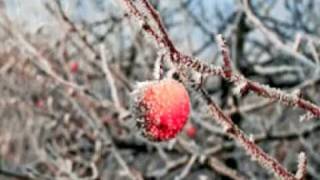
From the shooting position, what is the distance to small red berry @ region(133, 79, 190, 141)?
91 cm

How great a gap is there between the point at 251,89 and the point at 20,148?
22.8 ft

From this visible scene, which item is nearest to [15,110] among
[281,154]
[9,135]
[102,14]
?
[9,135]

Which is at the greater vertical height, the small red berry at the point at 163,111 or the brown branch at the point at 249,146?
the small red berry at the point at 163,111

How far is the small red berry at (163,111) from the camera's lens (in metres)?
0.91

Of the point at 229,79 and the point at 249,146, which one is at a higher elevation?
the point at 229,79

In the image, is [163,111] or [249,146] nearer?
[163,111]

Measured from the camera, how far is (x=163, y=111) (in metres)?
0.91

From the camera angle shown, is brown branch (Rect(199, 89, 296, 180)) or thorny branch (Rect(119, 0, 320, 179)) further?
brown branch (Rect(199, 89, 296, 180))

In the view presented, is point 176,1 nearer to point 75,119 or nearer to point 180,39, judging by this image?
point 180,39

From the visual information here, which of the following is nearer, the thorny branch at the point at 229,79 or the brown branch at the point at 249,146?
the thorny branch at the point at 229,79

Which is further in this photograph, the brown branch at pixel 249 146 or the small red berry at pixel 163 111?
the brown branch at pixel 249 146

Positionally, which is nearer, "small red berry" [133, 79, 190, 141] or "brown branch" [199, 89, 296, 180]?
"small red berry" [133, 79, 190, 141]

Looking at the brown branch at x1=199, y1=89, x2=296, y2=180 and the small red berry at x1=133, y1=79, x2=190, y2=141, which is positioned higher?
→ the small red berry at x1=133, y1=79, x2=190, y2=141

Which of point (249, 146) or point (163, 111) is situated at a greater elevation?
point (163, 111)
